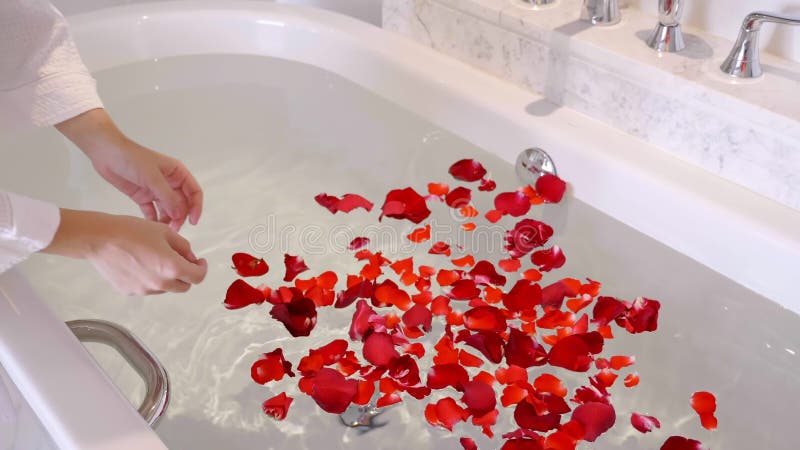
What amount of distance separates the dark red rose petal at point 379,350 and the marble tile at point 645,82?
0.55 metres

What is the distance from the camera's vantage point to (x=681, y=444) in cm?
113

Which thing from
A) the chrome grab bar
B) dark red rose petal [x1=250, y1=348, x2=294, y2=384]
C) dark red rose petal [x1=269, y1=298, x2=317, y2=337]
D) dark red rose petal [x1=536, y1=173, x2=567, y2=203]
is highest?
the chrome grab bar

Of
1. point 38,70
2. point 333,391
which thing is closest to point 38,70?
point 38,70

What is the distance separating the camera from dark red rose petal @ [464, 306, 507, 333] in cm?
129

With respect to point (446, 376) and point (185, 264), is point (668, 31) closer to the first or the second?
point (446, 376)

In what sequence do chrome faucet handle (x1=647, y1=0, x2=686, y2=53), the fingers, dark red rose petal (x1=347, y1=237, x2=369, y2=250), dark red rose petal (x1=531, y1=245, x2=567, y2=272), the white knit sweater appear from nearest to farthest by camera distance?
the fingers
the white knit sweater
chrome faucet handle (x1=647, y1=0, x2=686, y2=53)
dark red rose petal (x1=531, y1=245, x2=567, y2=272)
dark red rose petal (x1=347, y1=237, x2=369, y2=250)

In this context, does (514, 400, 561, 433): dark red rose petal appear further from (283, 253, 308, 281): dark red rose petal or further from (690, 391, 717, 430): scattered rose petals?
(283, 253, 308, 281): dark red rose petal

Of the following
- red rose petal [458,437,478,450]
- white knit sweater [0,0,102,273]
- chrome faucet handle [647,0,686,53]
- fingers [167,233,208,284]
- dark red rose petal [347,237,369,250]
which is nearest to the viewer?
fingers [167,233,208,284]

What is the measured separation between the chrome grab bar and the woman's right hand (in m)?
0.08

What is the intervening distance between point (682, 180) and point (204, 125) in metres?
0.99

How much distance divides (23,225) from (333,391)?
1.80ft

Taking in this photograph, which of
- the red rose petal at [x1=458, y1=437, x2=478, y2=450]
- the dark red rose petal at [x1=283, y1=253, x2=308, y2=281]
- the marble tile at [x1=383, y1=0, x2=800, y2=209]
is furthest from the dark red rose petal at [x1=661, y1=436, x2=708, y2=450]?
the dark red rose petal at [x1=283, y1=253, x2=308, y2=281]

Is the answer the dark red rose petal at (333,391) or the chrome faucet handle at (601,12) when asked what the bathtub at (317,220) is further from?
the chrome faucet handle at (601,12)

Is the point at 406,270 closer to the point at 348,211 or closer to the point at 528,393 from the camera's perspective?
the point at 348,211
